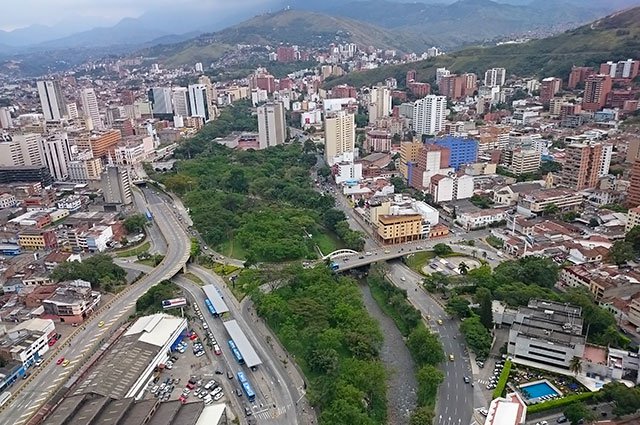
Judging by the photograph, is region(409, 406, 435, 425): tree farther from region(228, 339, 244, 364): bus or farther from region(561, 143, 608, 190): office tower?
region(561, 143, 608, 190): office tower

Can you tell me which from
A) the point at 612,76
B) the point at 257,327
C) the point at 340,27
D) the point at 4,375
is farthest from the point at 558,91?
the point at 340,27

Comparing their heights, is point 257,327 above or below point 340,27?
below

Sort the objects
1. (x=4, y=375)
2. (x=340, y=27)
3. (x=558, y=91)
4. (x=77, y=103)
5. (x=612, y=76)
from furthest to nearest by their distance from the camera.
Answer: (x=340, y=27) → (x=77, y=103) → (x=558, y=91) → (x=612, y=76) → (x=4, y=375)

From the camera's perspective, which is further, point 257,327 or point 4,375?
point 257,327

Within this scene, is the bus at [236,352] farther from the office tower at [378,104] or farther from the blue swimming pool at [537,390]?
the office tower at [378,104]

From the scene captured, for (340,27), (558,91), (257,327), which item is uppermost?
(340,27)

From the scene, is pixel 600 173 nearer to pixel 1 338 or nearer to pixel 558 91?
pixel 558 91
